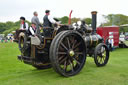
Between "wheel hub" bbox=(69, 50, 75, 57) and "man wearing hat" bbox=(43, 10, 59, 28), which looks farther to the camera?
"man wearing hat" bbox=(43, 10, 59, 28)

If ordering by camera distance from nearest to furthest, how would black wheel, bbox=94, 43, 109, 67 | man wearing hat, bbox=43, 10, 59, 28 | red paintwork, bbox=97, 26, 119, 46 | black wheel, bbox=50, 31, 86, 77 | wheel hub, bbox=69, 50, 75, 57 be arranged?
1. black wheel, bbox=50, 31, 86, 77
2. wheel hub, bbox=69, 50, 75, 57
3. man wearing hat, bbox=43, 10, 59, 28
4. black wheel, bbox=94, 43, 109, 67
5. red paintwork, bbox=97, 26, 119, 46

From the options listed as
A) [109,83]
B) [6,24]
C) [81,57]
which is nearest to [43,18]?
[81,57]

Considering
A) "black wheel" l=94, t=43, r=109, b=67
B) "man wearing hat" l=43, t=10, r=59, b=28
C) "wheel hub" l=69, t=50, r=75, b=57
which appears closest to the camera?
"wheel hub" l=69, t=50, r=75, b=57

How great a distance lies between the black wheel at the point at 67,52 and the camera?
379 cm

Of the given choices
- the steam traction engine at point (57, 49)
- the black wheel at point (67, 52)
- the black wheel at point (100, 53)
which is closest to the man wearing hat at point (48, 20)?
the steam traction engine at point (57, 49)

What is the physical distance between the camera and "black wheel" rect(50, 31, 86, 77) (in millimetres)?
3795

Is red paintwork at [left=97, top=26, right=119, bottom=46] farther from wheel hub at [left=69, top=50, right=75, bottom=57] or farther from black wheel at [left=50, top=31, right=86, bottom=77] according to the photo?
wheel hub at [left=69, top=50, right=75, bottom=57]

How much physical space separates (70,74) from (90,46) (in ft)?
6.53

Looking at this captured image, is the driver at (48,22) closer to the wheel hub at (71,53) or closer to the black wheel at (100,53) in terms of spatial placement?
the wheel hub at (71,53)

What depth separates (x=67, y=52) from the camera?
4.23 metres

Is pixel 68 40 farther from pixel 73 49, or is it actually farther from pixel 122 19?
pixel 122 19

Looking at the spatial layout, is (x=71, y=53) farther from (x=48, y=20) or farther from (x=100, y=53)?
(x=100, y=53)

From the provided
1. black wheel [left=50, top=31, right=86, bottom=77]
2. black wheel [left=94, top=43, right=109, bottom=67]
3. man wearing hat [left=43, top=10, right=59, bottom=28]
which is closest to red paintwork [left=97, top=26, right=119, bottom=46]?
black wheel [left=94, top=43, right=109, bottom=67]

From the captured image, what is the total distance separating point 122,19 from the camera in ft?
155
